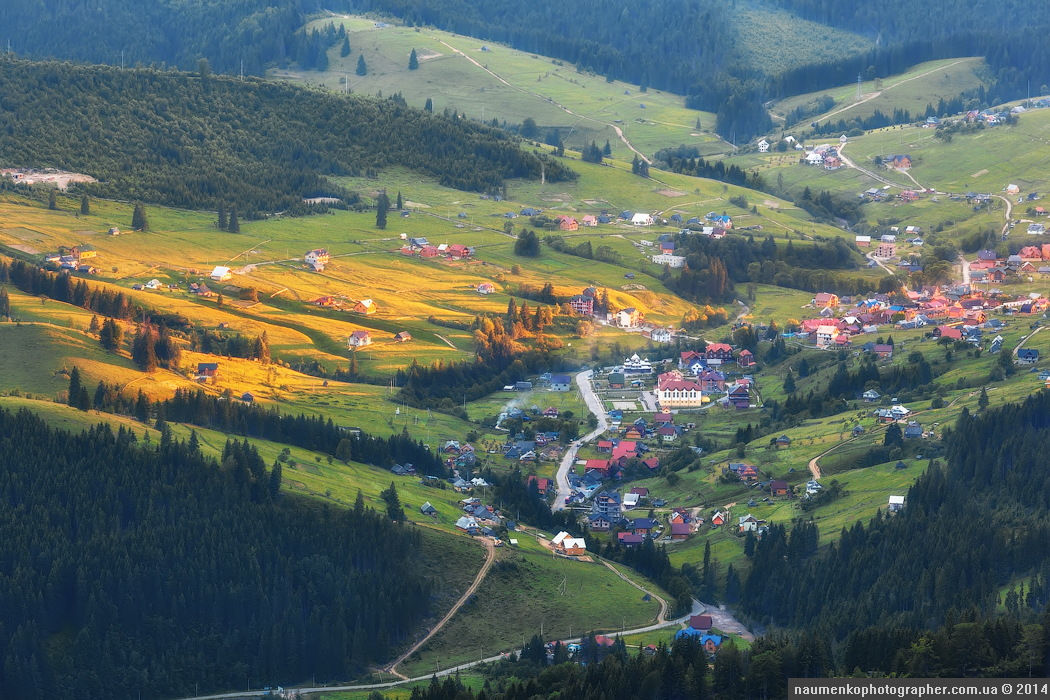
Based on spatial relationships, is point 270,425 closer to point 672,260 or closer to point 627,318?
point 627,318

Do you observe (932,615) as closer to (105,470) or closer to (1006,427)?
(1006,427)

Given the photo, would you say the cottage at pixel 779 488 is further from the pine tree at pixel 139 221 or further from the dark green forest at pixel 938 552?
the pine tree at pixel 139 221

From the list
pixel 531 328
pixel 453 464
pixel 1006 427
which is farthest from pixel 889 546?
pixel 531 328

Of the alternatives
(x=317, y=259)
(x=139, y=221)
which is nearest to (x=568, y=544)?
(x=317, y=259)

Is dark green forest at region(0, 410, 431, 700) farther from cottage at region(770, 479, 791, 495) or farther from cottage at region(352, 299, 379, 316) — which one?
cottage at region(352, 299, 379, 316)

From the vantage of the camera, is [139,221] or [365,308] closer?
→ [365,308]
